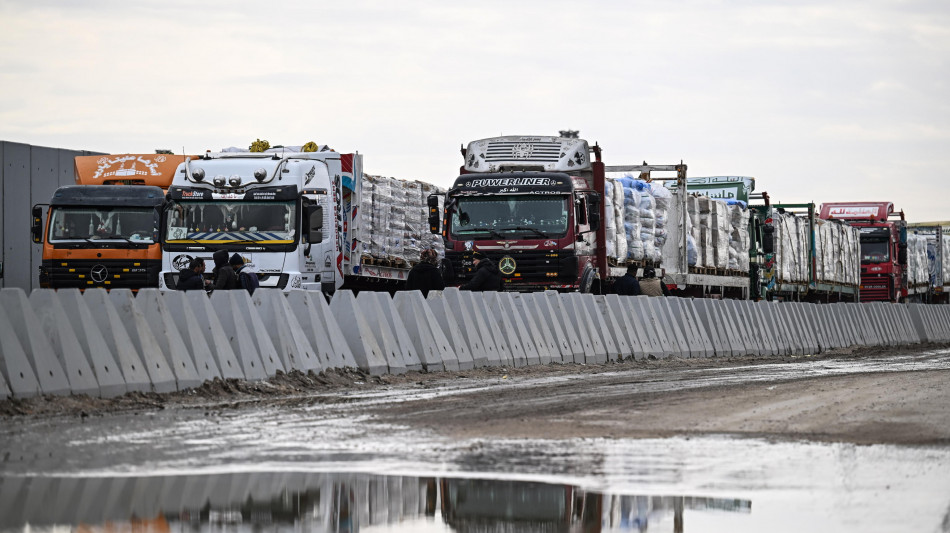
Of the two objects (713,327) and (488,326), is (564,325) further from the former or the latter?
(713,327)

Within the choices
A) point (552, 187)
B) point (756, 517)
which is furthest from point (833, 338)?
point (756, 517)

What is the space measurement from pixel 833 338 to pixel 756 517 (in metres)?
29.5

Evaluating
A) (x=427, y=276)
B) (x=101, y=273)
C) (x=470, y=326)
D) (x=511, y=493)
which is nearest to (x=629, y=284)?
(x=427, y=276)

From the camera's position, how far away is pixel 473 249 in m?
25.6

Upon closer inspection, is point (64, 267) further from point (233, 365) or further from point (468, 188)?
point (233, 365)

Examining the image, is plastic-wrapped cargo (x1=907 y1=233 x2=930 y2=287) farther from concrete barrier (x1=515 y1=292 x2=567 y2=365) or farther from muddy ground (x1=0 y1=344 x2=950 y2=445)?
muddy ground (x1=0 y1=344 x2=950 y2=445)

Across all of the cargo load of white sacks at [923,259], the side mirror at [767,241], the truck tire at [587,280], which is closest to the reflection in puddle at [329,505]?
the truck tire at [587,280]

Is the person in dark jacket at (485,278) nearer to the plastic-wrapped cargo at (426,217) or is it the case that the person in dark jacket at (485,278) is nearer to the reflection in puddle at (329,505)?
the plastic-wrapped cargo at (426,217)

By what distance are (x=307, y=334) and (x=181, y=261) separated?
9.48 meters

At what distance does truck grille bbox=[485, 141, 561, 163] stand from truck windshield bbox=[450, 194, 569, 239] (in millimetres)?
1986

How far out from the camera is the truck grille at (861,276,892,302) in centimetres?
5297

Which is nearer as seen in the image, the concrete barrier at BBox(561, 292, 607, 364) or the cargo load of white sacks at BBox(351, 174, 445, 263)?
the concrete barrier at BBox(561, 292, 607, 364)

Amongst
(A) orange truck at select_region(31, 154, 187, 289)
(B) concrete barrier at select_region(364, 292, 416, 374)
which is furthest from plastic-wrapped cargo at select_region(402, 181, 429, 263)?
(B) concrete barrier at select_region(364, 292, 416, 374)

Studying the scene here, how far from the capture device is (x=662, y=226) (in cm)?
3123
